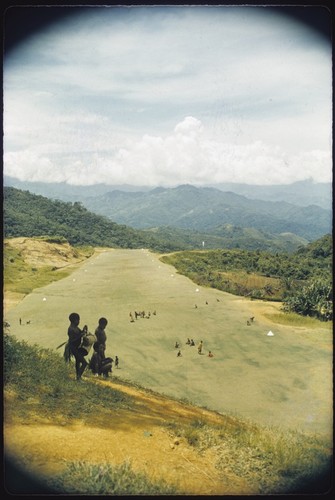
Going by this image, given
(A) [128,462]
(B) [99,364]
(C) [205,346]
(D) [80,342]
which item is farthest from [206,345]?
(A) [128,462]

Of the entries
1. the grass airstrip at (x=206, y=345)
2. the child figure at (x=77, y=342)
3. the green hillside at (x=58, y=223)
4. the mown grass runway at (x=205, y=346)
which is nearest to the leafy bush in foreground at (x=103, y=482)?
the child figure at (x=77, y=342)

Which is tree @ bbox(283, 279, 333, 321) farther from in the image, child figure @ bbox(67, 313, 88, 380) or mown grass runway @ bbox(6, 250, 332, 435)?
child figure @ bbox(67, 313, 88, 380)

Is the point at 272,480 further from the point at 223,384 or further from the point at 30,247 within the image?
the point at 30,247

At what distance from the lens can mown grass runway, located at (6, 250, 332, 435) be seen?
11.2 m

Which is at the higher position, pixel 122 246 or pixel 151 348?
pixel 122 246

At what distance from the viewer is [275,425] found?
32.3ft

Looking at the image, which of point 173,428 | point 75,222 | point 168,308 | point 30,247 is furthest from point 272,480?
point 75,222

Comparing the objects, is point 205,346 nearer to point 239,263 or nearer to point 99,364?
point 99,364

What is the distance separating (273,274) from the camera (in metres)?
35.2

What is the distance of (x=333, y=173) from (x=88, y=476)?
6736mm

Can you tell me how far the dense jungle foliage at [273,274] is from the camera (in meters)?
21.8

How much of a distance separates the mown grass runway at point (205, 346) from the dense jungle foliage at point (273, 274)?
2037 millimetres

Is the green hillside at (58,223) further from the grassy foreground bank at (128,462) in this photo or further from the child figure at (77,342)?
the grassy foreground bank at (128,462)

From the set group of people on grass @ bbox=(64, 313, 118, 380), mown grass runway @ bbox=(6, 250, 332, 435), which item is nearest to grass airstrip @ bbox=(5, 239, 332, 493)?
mown grass runway @ bbox=(6, 250, 332, 435)
